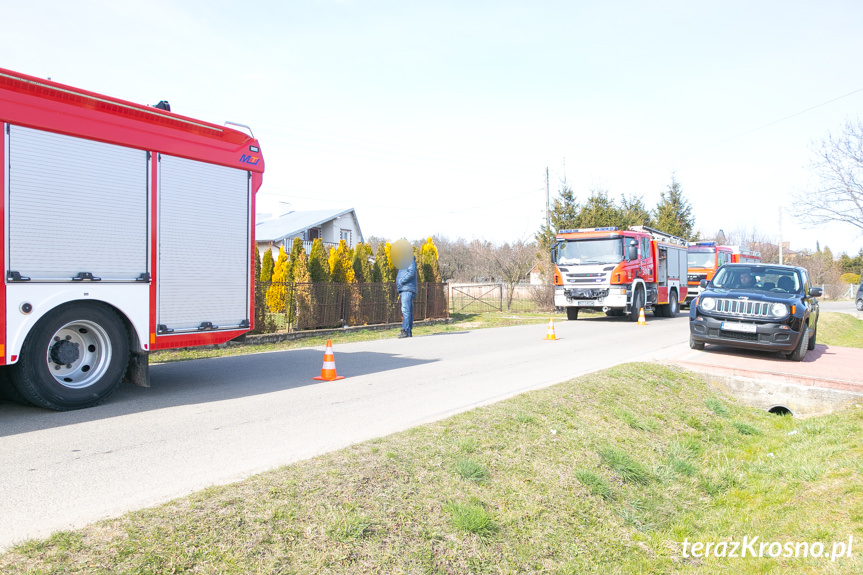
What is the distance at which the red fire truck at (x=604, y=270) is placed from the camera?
63.9ft

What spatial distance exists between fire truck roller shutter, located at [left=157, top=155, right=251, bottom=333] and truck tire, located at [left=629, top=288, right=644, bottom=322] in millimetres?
15127

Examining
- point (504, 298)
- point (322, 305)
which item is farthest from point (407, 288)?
point (504, 298)

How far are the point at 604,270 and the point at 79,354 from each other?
16120mm

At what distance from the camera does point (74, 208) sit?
20.9ft

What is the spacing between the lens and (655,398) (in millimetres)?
7703

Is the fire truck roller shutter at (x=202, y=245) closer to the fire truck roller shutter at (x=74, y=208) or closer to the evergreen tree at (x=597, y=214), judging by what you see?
the fire truck roller shutter at (x=74, y=208)

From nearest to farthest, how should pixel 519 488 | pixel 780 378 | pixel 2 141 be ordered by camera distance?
pixel 519 488
pixel 2 141
pixel 780 378

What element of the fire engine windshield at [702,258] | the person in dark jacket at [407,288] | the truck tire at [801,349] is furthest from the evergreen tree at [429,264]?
the fire engine windshield at [702,258]

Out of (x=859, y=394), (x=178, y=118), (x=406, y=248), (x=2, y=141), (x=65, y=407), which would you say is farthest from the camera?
(x=406, y=248)

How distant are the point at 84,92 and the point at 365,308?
38.6ft

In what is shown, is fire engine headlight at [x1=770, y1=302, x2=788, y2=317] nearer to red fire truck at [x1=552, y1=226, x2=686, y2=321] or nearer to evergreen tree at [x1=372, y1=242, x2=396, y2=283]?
red fire truck at [x1=552, y1=226, x2=686, y2=321]

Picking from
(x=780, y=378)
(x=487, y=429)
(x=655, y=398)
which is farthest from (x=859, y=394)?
(x=487, y=429)

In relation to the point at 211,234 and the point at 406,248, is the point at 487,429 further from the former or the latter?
the point at 406,248

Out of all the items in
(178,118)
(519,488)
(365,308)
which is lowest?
(519,488)
